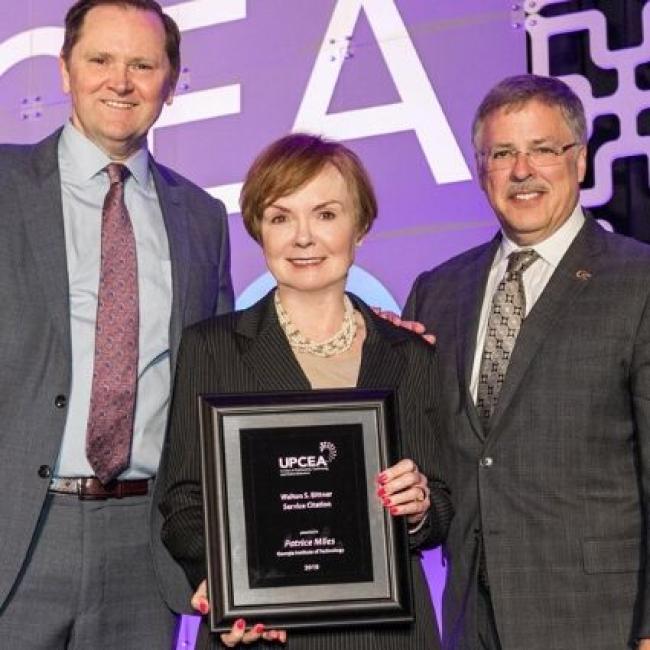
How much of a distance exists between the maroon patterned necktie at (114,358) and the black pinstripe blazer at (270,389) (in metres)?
0.16

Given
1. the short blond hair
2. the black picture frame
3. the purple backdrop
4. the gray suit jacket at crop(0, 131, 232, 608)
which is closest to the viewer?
the black picture frame

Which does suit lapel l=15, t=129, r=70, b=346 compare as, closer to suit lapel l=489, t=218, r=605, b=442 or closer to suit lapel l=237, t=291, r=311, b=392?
suit lapel l=237, t=291, r=311, b=392

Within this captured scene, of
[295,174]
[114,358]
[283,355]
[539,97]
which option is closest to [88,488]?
[114,358]

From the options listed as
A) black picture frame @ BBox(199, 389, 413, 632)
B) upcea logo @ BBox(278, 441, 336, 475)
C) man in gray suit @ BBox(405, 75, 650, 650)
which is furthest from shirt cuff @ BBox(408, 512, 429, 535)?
man in gray suit @ BBox(405, 75, 650, 650)

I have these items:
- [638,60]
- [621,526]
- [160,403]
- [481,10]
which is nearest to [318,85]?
[481,10]

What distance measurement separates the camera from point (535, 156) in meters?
2.83

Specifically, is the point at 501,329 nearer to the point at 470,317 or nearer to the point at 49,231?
the point at 470,317

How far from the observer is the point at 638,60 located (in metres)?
3.52

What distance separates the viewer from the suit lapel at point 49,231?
253cm

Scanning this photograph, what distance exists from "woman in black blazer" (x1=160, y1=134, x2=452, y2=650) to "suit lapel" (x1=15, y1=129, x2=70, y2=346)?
0.36 m

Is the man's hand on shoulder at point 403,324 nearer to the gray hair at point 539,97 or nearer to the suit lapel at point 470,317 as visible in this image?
the suit lapel at point 470,317

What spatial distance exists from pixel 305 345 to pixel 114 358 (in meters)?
0.46

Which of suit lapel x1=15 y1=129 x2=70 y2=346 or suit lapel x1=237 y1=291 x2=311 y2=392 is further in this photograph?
suit lapel x1=15 y1=129 x2=70 y2=346

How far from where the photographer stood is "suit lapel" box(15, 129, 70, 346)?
2.53 metres
